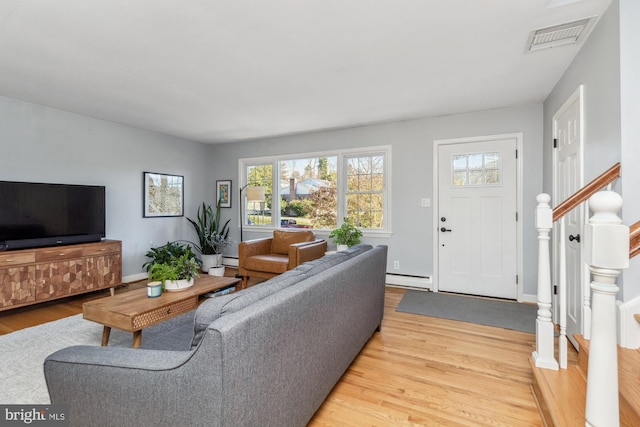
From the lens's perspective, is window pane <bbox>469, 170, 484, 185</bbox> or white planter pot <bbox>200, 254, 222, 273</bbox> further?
white planter pot <bbox>200, 254, 222, 273</bbox>

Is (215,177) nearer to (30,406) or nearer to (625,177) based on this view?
(30,406)

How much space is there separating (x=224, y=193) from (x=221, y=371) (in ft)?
16.7

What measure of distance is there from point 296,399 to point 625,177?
2.11 m

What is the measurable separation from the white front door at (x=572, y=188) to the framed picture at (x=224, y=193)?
16.0 feet

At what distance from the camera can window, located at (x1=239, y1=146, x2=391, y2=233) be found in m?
4.49

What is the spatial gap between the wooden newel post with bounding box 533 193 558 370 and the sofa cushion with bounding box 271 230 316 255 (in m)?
3.03

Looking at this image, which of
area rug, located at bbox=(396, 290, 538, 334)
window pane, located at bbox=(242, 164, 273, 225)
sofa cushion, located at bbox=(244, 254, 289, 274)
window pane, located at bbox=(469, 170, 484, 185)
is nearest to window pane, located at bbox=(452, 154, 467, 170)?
window pane, located at bbox=(469, 170, 484, 185)

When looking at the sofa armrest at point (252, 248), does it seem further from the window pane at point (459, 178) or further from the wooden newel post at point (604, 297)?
the wooden newel post at point (604, 297)

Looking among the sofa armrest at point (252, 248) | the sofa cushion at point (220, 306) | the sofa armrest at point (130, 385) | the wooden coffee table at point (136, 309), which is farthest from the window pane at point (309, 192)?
the sofa armrest at point (130, 385)

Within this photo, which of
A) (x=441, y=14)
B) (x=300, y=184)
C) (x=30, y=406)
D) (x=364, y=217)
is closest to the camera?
(x=30, y=406)

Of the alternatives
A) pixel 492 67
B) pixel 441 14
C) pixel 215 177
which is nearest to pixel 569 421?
pixel 441 14

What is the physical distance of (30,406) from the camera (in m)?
1.66

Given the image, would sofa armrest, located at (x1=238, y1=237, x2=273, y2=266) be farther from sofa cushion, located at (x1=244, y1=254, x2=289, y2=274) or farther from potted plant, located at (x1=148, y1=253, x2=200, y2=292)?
potted plant, located at (x1=148, y1=253, x2=200, y2=292)

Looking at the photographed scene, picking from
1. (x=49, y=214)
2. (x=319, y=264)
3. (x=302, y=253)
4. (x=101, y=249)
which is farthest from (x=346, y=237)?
(x=49, y=214)
